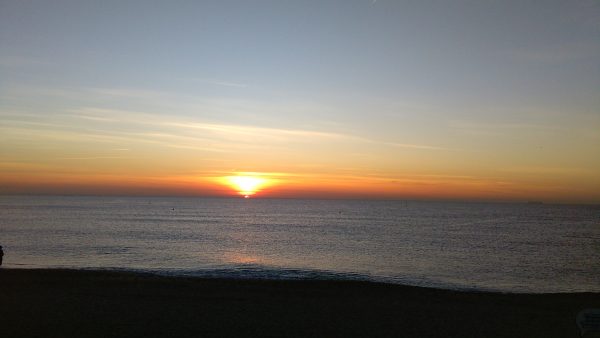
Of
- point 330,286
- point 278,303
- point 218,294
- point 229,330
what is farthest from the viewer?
point 330,286

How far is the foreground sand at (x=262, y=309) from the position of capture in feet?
38.7

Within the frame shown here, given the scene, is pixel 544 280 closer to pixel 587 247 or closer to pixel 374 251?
pixel 374 251

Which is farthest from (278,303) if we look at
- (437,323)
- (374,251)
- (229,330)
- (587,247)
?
(587,247)

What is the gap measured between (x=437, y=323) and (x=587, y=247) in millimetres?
43134

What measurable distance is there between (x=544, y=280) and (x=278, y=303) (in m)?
19.3

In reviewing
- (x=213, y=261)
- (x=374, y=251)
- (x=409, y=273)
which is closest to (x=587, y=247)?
(x=374, y=251)

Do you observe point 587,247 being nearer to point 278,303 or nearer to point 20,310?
point 278,303

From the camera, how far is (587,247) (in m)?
47.6

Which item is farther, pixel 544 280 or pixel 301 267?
pixel 301 267

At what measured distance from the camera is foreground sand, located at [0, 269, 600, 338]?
1180cm

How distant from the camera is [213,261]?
111ft

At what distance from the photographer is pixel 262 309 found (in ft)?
47.3

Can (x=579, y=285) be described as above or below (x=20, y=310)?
below

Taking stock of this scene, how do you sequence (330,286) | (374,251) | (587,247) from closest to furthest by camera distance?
(330,286), (374,251), (587,247)
